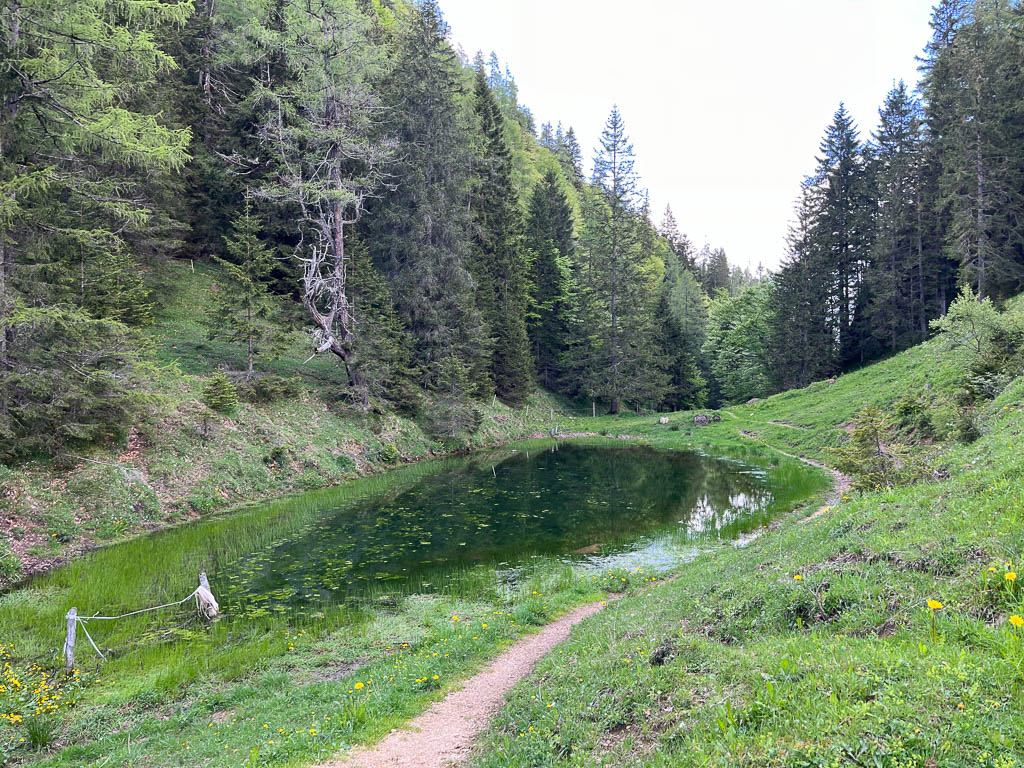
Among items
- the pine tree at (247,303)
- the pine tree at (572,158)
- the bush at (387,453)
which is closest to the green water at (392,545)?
the bush at (387,453)

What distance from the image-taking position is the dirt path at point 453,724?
6449mm

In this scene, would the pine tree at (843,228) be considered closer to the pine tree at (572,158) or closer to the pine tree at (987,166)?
the pine tree at (987,166)

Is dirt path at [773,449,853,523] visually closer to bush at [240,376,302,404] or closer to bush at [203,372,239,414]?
bush at [203,372,239,414]

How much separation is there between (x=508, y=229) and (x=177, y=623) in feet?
157

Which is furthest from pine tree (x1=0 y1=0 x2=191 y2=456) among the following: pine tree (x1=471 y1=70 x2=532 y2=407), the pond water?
pine tree (x1=471 y1=70 x2=532 y2=407)

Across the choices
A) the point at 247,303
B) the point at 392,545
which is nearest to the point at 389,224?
the point at 247,303

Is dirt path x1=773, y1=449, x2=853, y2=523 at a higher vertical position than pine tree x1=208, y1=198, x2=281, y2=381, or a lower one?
lower

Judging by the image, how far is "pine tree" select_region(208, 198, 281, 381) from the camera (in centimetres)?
2577

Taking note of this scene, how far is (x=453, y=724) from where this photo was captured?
289 inches

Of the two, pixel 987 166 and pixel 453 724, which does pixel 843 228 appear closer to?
pixel 987 166

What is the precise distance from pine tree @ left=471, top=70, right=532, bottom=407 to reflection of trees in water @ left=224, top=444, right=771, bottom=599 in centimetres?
1880

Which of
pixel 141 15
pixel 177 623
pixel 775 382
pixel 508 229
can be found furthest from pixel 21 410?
pixel 775 382

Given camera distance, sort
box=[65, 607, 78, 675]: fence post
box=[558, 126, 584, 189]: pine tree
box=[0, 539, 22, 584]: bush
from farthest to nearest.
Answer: box=[558, 126, 584, 189]: pine tree, box=[0, 539, 22, 584]: bush, box=[65, 607, 78, 675]: fence post

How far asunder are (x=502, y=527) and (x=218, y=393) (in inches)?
569
